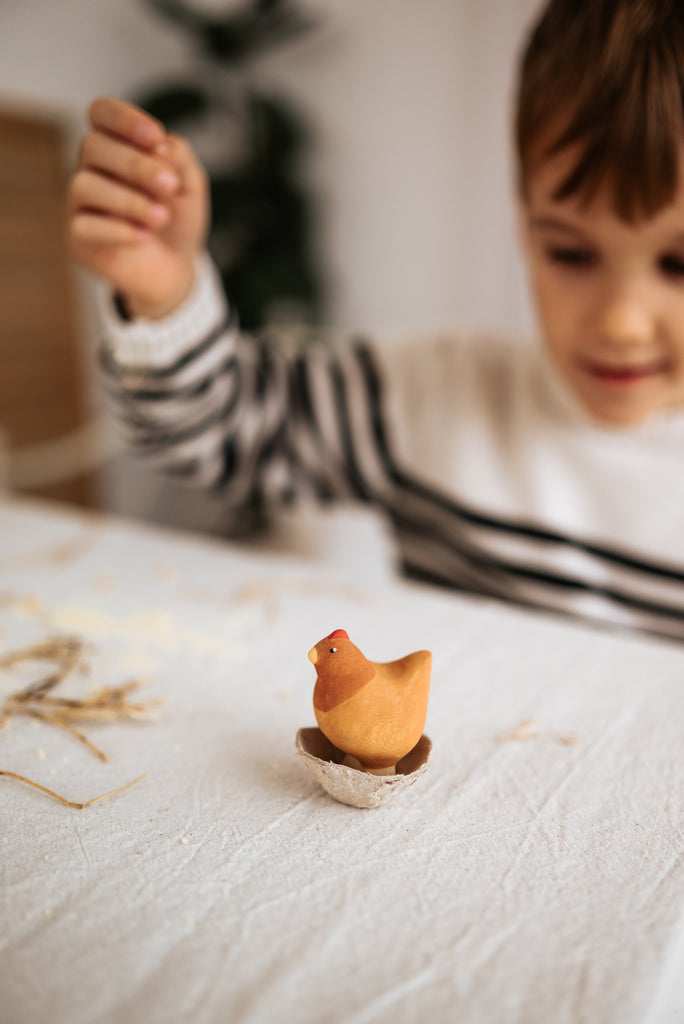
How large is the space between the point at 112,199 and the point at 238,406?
257mm

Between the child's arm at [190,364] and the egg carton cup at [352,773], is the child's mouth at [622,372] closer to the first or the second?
the child's arm at [190,364]

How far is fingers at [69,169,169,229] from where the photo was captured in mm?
463

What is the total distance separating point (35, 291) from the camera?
5.98 feet

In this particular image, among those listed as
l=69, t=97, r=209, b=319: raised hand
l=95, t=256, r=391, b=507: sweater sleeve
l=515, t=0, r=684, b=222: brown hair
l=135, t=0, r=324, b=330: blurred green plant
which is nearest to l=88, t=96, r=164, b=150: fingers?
l=69, t=97, r=209, b=319: raised hand

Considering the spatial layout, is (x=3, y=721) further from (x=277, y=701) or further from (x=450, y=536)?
(x=450, y=536)

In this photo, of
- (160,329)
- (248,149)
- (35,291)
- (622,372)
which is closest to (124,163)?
(160,329)

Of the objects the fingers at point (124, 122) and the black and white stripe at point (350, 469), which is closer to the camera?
the fingers at point (124, 122)

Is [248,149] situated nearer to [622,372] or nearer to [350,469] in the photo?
[350,469]

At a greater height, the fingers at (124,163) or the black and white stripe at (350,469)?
the fingers at (124,163)

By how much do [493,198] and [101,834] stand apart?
6.29ft

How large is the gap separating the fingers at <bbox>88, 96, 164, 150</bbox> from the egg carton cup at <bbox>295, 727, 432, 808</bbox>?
35 centimetres

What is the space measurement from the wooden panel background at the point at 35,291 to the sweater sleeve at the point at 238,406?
1249mm

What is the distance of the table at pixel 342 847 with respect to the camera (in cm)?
22

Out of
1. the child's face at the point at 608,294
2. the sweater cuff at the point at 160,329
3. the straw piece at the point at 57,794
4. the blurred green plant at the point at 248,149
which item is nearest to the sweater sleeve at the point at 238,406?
the sweater cuff at the point at 160,329
